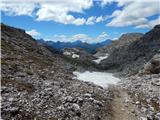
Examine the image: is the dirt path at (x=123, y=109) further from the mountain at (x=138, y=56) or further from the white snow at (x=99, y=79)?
the mountain at (x=138, y=56)

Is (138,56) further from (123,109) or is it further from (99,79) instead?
(123,109)

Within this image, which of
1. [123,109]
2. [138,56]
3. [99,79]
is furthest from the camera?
[138,56]

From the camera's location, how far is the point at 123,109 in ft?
113

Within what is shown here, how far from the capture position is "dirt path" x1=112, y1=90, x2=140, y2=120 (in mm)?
31623

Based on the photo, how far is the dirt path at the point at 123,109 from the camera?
31.6 metres

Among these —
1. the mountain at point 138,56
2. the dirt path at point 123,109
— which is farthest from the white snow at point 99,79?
the mountain at point 138,56

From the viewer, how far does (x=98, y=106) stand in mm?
32844

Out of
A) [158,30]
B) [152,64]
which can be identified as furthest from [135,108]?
[158,30]

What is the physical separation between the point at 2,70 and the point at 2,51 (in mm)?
23466

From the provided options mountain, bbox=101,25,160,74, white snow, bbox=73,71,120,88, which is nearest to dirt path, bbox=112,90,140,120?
white snow, bbox=73,71,120,88

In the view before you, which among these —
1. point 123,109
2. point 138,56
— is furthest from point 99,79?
point 138,56

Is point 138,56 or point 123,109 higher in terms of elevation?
point 138,56

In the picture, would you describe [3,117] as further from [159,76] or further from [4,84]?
[159,76]

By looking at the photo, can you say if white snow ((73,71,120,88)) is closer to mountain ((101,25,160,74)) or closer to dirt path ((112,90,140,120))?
dirt path ((112,90,140,120))
